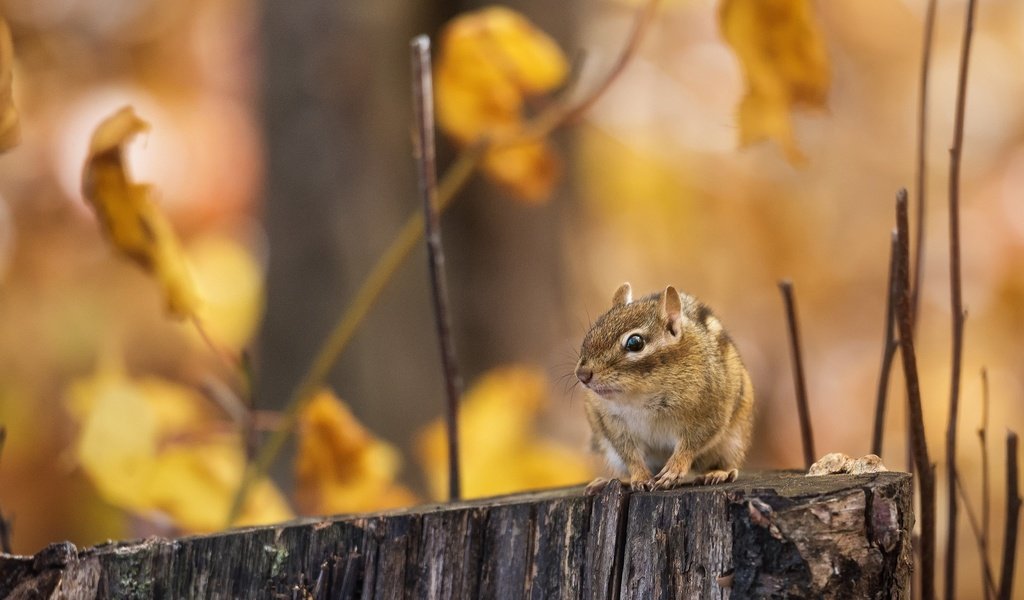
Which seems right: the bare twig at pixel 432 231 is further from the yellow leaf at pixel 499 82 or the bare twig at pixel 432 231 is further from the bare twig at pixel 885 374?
the bare twig at pixel 885 374

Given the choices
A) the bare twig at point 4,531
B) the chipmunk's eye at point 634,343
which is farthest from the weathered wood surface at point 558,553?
the chipmunk's eye at point 634,343

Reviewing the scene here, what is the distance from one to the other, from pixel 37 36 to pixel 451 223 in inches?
201

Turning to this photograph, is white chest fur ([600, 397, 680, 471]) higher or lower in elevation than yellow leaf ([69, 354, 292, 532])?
higher

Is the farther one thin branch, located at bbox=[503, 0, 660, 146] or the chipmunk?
thin branch, located at bbox=[503, 0, 660, 146]

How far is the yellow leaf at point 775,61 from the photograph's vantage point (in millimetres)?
1828

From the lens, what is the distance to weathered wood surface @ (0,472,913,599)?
1.33m

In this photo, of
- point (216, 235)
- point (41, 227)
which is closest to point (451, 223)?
point (216, 235)

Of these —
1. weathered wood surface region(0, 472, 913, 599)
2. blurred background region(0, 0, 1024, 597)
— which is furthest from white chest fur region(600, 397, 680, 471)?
blurred background region(0, 0, 1024, 597)

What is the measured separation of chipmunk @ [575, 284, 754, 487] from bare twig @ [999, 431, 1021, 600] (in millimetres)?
454

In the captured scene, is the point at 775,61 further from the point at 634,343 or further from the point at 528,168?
the point at 528,168

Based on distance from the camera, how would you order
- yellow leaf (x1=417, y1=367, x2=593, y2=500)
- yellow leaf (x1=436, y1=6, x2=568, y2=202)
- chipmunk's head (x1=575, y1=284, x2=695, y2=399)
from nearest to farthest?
1. chipmunk's head (x1=575, y1=284, x2=695, y2=399)
2. yellow leaf (x1=436, y1=6, x2=568, y2=202)
3. yellow leaf (x1=417, y1=367, x2=593, y2=500)

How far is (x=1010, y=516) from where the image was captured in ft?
5.56

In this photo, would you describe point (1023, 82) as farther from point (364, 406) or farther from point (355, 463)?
point (355, 463)

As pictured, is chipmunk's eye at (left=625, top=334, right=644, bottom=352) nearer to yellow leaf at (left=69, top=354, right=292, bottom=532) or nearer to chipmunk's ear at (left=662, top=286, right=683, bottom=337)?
chipmunk's ear at (left=662, top=286, right=683, bottom=337)
